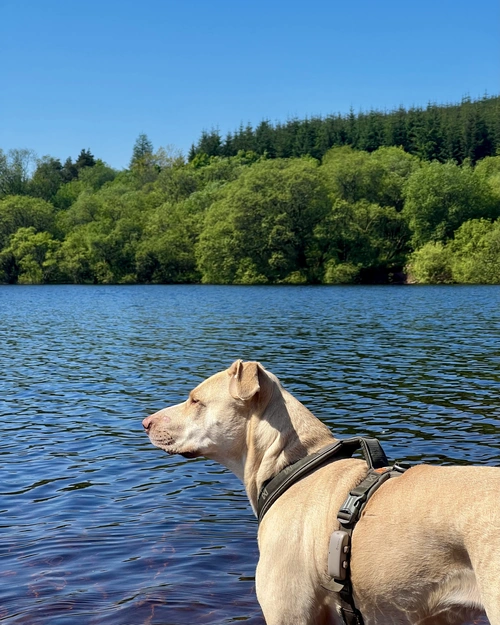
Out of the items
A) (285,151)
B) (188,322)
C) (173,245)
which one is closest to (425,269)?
(173,245)

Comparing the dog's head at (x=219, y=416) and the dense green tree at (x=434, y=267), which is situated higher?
the dense green tree at (x=434, y=267)

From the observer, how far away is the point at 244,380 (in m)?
5.58

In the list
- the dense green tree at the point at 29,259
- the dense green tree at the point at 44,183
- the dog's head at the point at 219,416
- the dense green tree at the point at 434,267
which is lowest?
the dog's head at the point at 219,416

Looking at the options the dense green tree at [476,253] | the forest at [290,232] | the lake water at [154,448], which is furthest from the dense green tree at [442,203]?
the lake water at [154,448]

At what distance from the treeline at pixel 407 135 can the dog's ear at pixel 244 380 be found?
157948mm

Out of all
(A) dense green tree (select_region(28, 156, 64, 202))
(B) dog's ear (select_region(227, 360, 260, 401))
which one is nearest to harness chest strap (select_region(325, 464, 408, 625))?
(B) dog's ear (select_region(227, 360, 260, 401))

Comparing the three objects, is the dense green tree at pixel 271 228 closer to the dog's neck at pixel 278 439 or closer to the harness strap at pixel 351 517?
the dog's neck at pixel 278 439

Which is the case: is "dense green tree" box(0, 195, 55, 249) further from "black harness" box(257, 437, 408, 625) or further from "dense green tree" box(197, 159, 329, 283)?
"black harness" box(257, 437, 408, 625)

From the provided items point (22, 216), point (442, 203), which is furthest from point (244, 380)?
point (22, 216)

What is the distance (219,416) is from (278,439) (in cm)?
56

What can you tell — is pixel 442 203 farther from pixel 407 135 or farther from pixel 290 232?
pixel 407 135

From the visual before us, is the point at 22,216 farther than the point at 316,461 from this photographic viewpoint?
Yes

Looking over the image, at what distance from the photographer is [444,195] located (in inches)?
4082

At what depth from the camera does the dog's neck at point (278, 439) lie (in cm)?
545
